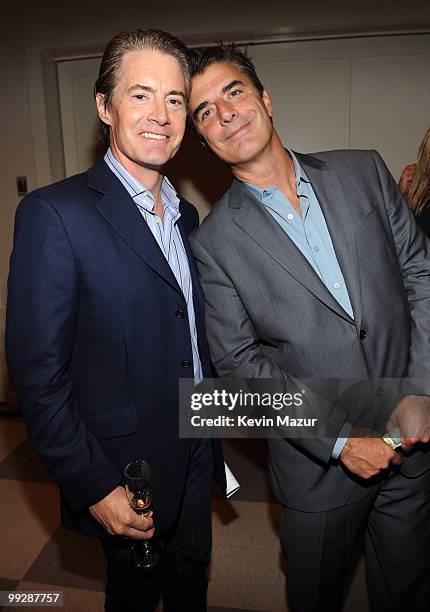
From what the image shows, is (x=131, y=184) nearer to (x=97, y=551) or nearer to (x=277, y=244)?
(x=277, y=244)

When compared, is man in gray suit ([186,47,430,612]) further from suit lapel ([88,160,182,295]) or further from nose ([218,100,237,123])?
suit lapel ([88,160,182,295])

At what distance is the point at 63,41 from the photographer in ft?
10.8

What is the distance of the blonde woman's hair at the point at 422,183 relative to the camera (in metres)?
2.12

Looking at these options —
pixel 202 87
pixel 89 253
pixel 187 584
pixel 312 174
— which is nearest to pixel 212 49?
pixel 202 87

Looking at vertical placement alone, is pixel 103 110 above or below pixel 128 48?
below

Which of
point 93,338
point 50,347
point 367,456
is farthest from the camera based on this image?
point 367,456

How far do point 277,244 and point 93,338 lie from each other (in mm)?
609

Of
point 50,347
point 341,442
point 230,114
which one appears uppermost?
point 230,114

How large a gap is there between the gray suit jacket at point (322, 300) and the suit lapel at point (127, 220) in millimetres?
233

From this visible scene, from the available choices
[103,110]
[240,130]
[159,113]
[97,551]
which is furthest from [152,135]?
[97,551]

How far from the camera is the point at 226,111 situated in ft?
5.28

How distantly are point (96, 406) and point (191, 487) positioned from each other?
53 cm

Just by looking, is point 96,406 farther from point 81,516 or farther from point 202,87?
point 202,87

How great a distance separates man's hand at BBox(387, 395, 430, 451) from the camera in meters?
1.50
